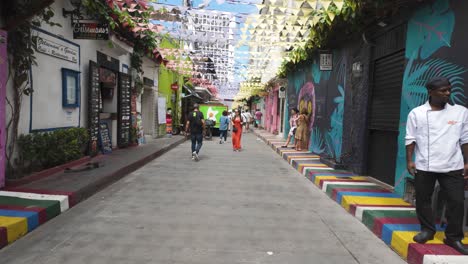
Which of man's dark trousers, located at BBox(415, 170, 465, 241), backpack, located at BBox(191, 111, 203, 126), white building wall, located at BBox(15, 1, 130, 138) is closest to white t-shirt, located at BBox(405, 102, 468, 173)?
man's dark trousers, located at BBox(415, 170, 465, 241)

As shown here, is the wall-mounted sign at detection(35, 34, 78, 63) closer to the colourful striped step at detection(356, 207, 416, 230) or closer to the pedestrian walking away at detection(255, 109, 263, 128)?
the colourful striped step at detection(356, 207, 416, 230)

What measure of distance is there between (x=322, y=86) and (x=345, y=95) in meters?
2.48

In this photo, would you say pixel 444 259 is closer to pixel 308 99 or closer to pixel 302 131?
pixel 302 131

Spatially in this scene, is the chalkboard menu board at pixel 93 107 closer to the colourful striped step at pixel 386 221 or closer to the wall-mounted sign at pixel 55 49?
the wall-mounted sign at pixel 55 49

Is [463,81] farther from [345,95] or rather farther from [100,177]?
[100,177]

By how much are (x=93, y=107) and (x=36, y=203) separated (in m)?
4.80

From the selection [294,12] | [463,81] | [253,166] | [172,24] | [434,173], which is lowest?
[253,166]

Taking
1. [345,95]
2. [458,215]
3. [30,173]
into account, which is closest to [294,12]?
[345,95]

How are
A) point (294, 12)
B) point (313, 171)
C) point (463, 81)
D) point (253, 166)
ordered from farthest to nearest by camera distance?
point (253, 166) → point (313, 171) → point (294, 12) → point (463, 81)

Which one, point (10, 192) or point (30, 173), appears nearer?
point (10, 192)

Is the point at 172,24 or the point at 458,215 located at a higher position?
the point at 172,24

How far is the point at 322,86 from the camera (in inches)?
448

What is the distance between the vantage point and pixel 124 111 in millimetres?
11609

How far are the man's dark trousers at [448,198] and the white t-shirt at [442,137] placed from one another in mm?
101
